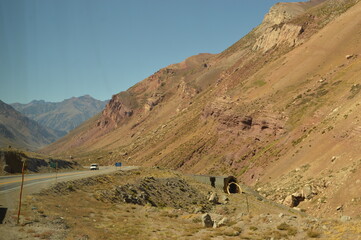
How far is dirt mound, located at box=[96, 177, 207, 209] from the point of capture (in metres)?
26.7

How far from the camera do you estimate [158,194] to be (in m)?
31.7

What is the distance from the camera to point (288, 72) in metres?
64.6

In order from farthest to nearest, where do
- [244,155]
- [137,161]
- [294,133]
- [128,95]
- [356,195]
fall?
[128,95], [137,161], [244,155], [294,133], [356,195]

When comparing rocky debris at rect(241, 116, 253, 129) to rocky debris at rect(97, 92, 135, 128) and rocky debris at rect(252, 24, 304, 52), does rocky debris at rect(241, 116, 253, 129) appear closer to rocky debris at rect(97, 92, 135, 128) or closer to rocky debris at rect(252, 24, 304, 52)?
rocky debris at rect(252, 24, 304, 52)

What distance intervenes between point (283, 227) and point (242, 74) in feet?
242

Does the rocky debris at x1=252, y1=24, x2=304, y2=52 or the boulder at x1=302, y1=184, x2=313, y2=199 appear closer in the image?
the boulder at x1=302, y1=184, x2=313, y2=199

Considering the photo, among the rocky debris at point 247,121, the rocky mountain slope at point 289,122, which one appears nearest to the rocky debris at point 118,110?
the rocky mountain slope at point 289,122

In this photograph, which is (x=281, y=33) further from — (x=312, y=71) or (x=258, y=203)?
(x=258, y=203)

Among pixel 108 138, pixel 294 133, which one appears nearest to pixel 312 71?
pixel 294 133

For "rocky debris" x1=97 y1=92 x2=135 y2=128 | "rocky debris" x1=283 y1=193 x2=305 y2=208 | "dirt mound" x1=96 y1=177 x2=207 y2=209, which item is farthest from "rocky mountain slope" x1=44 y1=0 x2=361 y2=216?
"rocky debris" x1=97 y1=92 x2=135 y2=128

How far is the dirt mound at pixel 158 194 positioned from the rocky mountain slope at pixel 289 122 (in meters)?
9.19

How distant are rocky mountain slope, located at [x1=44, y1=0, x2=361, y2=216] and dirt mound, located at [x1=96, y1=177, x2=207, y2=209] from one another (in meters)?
9.19

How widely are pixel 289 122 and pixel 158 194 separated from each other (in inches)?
1093

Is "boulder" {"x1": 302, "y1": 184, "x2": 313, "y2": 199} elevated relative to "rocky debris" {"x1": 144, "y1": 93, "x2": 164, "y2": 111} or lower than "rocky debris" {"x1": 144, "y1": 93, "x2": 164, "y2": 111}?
lower
